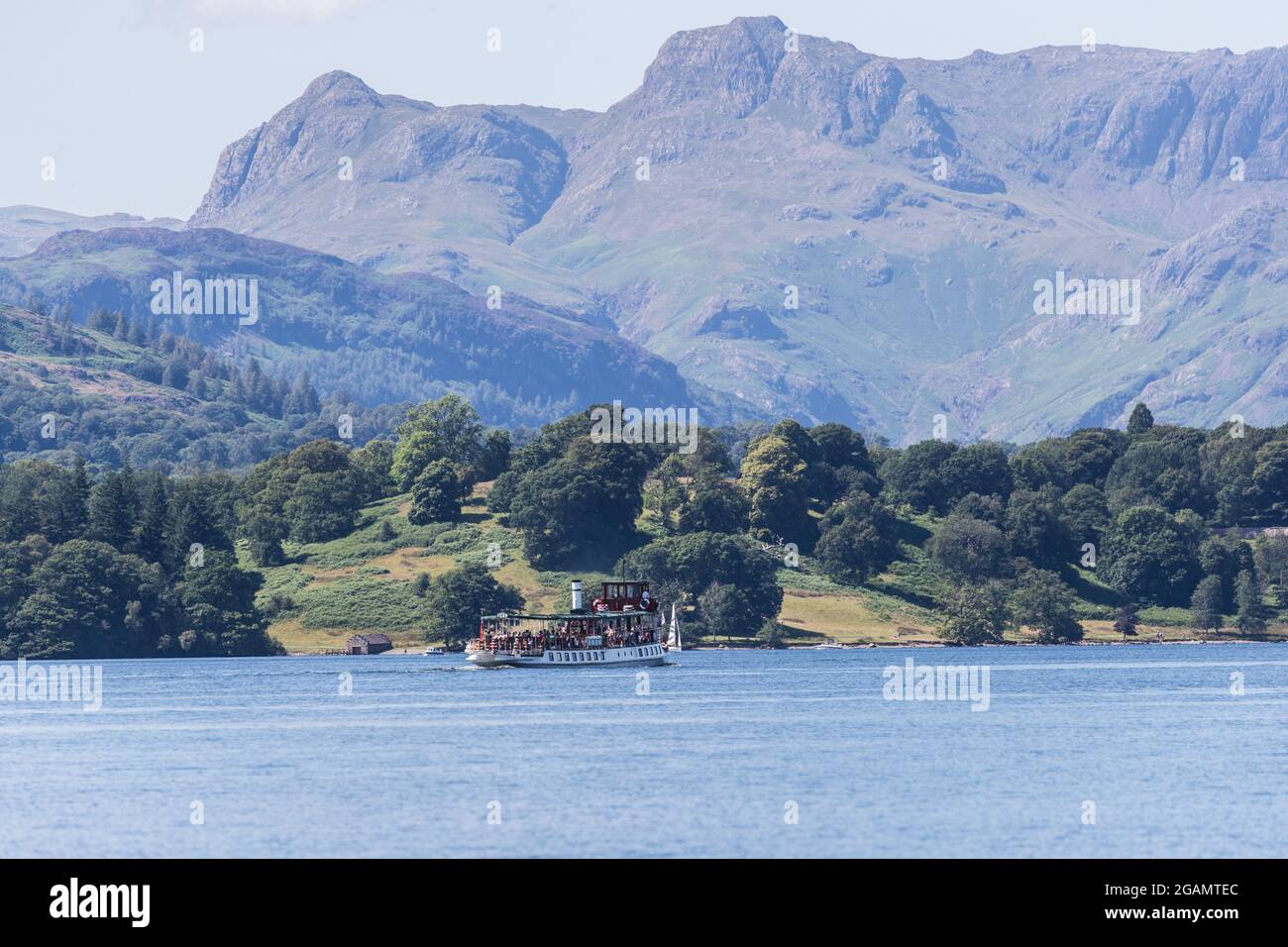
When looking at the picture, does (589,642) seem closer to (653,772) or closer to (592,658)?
(592,658)

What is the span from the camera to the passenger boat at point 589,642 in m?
187

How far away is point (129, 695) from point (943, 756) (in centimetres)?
7868

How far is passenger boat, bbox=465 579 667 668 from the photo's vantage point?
18712cm

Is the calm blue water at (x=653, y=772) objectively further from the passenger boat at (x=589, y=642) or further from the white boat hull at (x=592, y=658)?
the white boat hull at (x=592, y=658)

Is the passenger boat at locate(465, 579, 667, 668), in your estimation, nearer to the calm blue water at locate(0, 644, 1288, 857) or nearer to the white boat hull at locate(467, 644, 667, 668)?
the white boat hull at locate(467, 644, 667, 668)

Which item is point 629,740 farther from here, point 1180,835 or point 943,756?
point 1180,835

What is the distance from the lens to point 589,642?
7480 inches

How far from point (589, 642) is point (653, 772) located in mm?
97373

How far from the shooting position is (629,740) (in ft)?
355

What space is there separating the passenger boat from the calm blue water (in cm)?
2887
